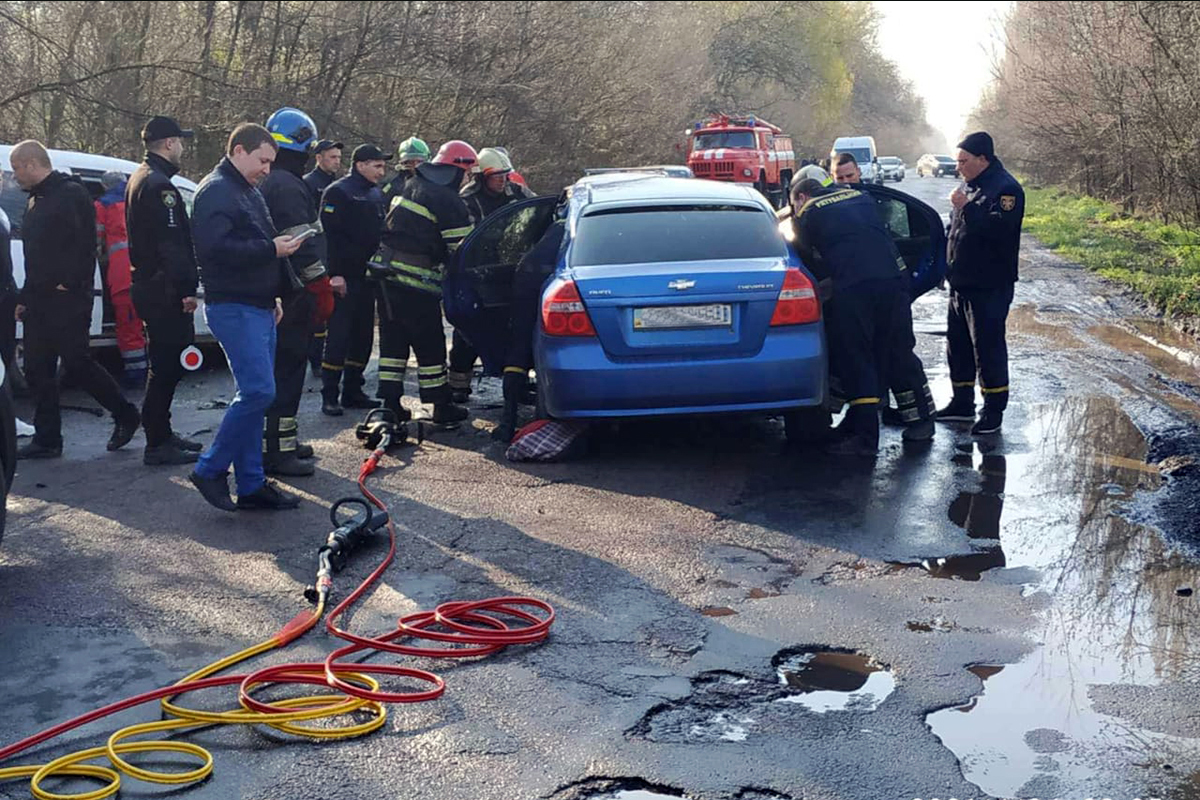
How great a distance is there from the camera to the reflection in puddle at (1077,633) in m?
3.89

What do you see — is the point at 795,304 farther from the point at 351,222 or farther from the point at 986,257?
the point at 351,222

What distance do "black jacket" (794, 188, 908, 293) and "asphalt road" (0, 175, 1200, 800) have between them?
1.12 meters

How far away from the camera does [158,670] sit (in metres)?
4.67

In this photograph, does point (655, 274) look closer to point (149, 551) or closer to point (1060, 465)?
point (1060, 465)

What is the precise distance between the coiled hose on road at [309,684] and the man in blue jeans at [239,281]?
1498 mm

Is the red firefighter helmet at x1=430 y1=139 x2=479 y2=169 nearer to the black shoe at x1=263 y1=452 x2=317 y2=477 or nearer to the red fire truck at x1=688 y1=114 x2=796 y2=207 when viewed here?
the black shoe at x1=263 y1=452 x2=317 y2=477

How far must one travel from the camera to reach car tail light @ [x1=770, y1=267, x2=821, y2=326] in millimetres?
7492

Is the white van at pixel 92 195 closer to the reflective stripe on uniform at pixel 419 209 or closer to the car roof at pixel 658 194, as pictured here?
the reflective stripe on uniform at pixel 419 209

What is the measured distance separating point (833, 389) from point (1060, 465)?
1.57m

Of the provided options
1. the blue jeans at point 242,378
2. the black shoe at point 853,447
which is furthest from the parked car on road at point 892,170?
the blue jeans at point 242,378

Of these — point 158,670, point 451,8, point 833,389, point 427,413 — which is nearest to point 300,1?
point 451,8

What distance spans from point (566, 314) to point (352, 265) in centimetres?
263

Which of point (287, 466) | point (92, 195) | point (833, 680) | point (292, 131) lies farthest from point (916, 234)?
point (92, 195)

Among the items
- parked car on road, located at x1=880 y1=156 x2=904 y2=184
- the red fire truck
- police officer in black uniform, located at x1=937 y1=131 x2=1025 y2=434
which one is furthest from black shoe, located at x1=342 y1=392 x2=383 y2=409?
parked car on road, located at x1=880 y1=156 x2=904 y2=184
